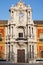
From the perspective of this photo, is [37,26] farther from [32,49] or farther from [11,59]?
[11,59]

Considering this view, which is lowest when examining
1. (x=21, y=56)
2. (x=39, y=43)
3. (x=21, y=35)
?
(x=21, y=56)

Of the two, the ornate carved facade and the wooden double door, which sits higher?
the ornate carved facade

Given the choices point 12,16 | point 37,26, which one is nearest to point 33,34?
point 37,26

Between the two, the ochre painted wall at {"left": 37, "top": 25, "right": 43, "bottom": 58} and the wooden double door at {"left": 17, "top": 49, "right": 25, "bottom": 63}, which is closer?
the ochre painted wall at {"left": 37, "top": 25, "right": 43, "bottom": 58}

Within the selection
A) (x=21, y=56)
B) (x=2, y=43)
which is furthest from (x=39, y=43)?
(x=2, y=43)

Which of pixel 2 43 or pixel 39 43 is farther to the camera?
pixel 2 43

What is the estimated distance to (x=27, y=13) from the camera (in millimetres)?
43062

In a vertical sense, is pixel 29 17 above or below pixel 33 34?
above

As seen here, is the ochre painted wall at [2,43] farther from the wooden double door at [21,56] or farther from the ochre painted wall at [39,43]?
the ochre painted wall at [39,43]

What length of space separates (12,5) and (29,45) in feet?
22.4

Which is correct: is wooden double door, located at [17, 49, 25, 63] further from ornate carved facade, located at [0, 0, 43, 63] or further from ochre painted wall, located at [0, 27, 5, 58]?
ochre painted wall, located at [0, 27, 5, 58]

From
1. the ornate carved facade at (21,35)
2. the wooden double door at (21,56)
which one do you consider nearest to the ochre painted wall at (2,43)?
the ornate carved facade at (21,35)

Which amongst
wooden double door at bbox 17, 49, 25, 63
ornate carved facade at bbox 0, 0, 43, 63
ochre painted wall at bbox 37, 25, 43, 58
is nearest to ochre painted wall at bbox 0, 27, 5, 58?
ornate carved facade at bbox 0, 0, 43, 63

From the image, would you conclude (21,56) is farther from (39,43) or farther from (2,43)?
(2,43)
